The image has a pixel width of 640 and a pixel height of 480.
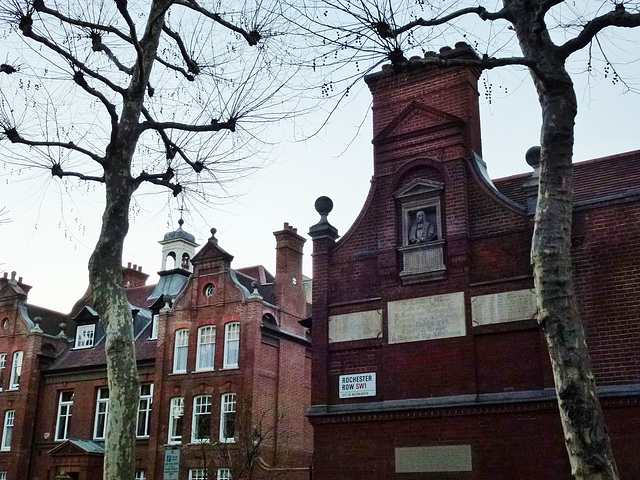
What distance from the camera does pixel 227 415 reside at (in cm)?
2941

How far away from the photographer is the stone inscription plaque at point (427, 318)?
53.8 feet

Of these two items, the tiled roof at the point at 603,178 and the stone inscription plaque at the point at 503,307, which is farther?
the tiled roof at the point at 603,178

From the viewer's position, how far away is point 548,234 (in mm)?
7859

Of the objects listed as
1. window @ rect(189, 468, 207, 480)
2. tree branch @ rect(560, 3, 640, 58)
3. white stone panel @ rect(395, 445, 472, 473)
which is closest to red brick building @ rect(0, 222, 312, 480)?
window @ rect(189, 468, 207, 480)

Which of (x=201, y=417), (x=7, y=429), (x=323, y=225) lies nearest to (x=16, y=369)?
(x=7, y=429)

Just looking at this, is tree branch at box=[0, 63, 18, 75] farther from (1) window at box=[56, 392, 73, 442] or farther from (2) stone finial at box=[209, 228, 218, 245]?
(1) window at box=[56, 392, 73, 442]

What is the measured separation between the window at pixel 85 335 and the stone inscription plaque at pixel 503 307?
1008 inches

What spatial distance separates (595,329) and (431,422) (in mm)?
3986

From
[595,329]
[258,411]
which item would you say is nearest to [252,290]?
[258,411]

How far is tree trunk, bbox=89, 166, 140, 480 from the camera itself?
31.3ft

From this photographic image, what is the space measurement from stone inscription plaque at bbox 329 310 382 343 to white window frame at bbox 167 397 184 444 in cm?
1481

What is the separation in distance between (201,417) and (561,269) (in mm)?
24458

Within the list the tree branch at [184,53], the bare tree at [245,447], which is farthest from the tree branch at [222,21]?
the bare tree at [245,447]

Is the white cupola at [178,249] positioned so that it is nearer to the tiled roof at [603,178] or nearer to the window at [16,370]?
the window at [16,370]
